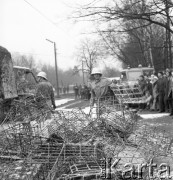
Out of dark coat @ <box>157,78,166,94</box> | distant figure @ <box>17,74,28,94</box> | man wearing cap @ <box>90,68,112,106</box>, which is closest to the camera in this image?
man wearing cap @ <box>90,68,112,106</box>

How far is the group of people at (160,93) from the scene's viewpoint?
1356cm

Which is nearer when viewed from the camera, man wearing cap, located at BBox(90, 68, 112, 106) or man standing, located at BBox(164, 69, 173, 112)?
man wearing cap, located at BBox(90, 68, 112, 106)

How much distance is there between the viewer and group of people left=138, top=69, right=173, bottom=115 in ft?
44.5

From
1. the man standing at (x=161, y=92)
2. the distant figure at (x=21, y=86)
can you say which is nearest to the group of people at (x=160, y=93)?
the man standing at (x=161, y=92)

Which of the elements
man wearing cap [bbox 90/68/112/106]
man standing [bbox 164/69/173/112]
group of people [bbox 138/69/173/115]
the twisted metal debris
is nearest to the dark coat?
group of people [bbox 138/69/173/115]

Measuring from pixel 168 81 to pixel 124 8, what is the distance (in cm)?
399

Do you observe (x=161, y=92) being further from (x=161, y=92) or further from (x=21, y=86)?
(x=21, y=86)

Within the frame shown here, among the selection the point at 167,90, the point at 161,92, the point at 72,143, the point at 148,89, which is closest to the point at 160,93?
the point at 161,92

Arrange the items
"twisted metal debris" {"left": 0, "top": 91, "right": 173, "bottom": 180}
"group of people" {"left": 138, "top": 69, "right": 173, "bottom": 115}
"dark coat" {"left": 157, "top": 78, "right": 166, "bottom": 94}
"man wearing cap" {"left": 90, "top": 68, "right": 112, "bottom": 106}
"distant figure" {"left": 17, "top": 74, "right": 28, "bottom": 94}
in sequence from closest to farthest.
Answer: "twisted metal debris" {"left": 0, "top": 91, "right": 173, "bottom": 180}
"man wearing cap" {"left": 90, "top": 68, "right": 112, "bottom": 106}
"distant figure" {"left": 17, "top": 74, "right": 28, "bottom": 94}
"group of people" {"left": 138, "top": 69, "right": 173, "bottom": 115}
"dark coat" {"left": 157, "top": 78, "right": 166, "bottom": 94}

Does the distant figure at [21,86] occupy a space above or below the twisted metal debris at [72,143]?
above

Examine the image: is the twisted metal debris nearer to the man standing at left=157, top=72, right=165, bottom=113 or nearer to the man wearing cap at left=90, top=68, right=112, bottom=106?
the man wearing cap at left=90, top=68, right=112, bottom=106

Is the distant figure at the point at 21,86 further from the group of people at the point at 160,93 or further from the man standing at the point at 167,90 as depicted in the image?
the man standing at the point at 167,90

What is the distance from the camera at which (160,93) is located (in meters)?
14.6

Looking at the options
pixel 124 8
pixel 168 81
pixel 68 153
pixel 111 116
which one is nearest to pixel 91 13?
pixel 124 8
